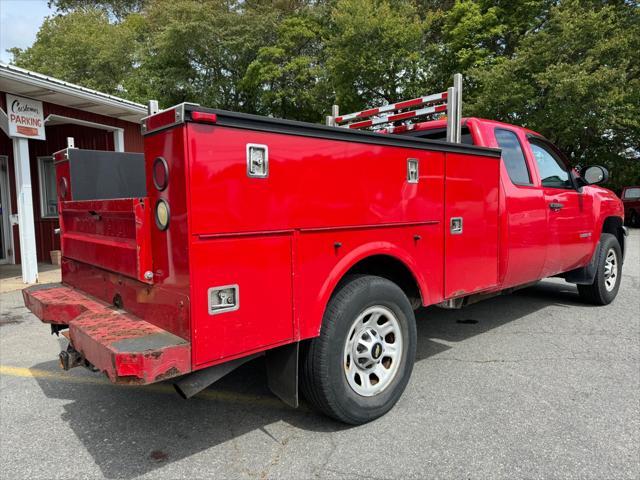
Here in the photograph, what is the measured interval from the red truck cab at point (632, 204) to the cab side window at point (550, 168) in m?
19.5

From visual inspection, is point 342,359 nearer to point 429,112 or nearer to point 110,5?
point 429,112

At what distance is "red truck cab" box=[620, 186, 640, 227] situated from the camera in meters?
21.3

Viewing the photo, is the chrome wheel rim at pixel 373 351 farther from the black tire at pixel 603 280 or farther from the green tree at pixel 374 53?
the green tree at pixel 374 53

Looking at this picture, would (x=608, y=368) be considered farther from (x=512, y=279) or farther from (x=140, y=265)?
(x=140, y=265)

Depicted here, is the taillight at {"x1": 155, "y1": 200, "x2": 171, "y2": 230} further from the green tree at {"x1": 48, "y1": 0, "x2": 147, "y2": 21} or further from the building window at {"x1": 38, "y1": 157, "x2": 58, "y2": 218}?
the green tree at {"x1": 48, "y1": 0, "x2": 147, "y2": 21}

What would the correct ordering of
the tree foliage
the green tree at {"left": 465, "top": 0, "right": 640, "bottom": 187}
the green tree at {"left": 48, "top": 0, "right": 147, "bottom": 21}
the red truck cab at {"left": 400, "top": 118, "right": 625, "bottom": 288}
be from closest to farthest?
the red truck cab at {"left": 400, "top": 118, "right": 625, "bottom": 288}, the green tree at {"left": 465, "top": 0, "right": 640, "bottom": 187}, the tree foliage, the green tree at {"left": 48, "top": 0, "right": 147, "bottom": 21}

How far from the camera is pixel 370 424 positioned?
3125mm

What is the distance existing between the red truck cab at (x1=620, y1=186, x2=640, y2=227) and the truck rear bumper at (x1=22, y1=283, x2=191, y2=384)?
78.5 ft

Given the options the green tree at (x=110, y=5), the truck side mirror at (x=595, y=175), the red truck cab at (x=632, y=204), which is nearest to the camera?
the truck side mirror at (x=595, y=175)

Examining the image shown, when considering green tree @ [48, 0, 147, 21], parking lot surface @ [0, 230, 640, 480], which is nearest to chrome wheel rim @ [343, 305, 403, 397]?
parking lot surface @ [0, 230, 640, 480]

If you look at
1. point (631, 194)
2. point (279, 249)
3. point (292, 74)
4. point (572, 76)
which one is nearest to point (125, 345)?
point (279, 249)

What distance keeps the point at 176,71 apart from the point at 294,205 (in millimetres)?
23737

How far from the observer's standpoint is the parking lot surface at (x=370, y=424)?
266cm

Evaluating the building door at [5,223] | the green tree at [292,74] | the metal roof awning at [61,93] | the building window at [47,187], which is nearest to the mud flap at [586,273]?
the metal roof awning at [61,93]
